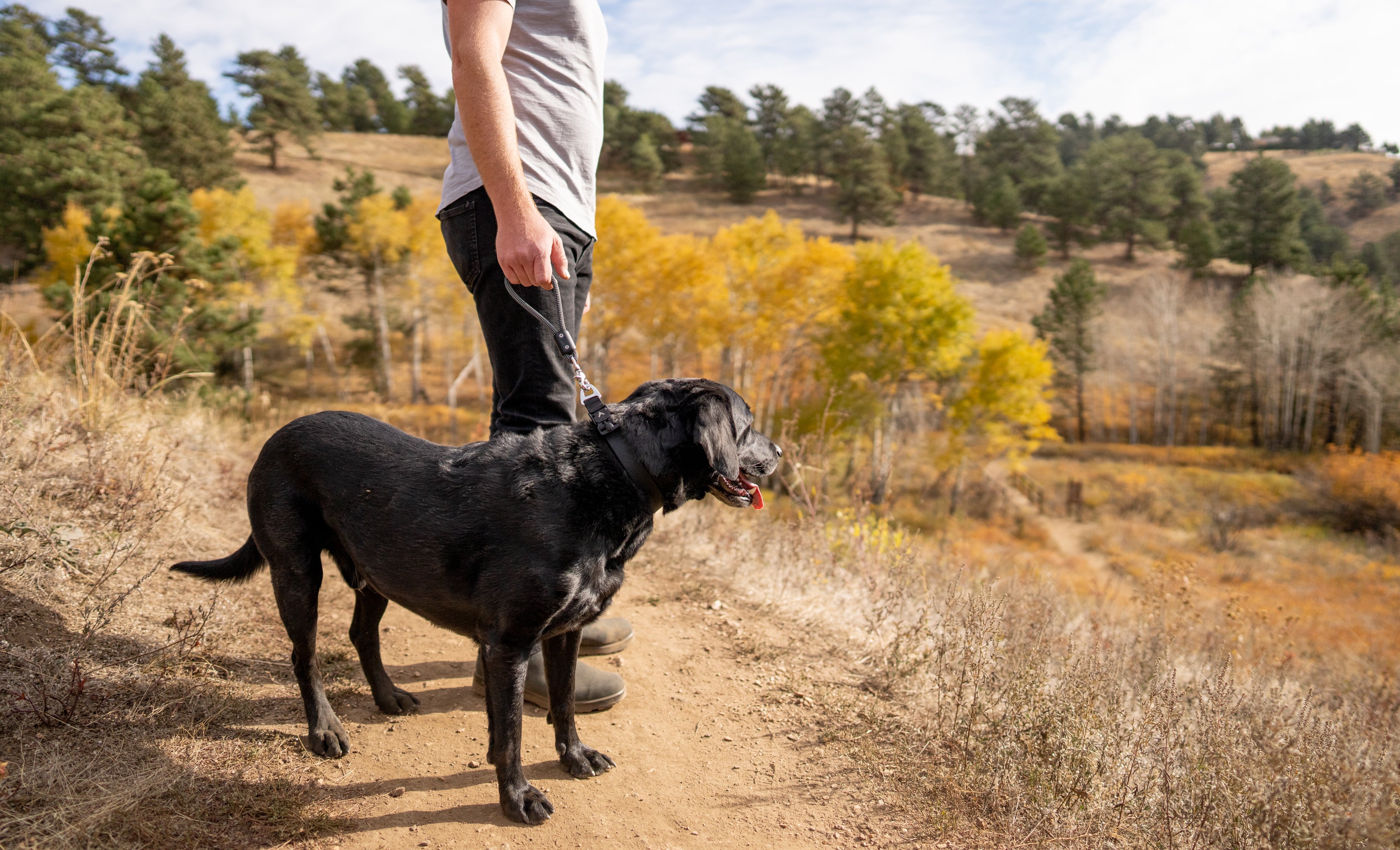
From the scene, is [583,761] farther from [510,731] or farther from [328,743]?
[328,743]

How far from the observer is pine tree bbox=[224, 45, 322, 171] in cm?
6481

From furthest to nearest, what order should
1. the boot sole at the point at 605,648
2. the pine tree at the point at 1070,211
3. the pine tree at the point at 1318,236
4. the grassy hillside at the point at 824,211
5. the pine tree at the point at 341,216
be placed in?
the pine tree at the point at 1070,211
the grassy hillside at the point at 824,211
the pine tree at the point at 1318,236
the pine tree at the point at 341,216
the boot sole at the point at 605,648

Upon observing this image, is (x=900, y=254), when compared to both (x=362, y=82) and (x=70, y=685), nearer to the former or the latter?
(x=70, y=685)

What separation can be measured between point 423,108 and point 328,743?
108508 mm

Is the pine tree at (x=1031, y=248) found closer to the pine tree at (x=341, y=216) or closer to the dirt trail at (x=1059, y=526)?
the dirt trail at (x=1059, y=526)

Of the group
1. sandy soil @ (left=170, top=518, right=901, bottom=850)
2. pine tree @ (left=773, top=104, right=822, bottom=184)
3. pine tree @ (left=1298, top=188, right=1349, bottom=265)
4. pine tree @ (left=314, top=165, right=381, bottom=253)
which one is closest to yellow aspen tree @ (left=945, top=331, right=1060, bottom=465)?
sandy soil @ (left=170, top=518, right=901, bottom=850)

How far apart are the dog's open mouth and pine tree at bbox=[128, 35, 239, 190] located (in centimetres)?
5867

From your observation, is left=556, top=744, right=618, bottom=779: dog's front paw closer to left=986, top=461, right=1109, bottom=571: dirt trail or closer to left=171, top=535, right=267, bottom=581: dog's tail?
left=171, top=535, right=267, bottom=581: dog's tail

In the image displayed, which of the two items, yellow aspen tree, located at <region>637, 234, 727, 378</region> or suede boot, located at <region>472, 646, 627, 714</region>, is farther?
yellow aspen tree, located at <region>637, 234, 727, 378</region>

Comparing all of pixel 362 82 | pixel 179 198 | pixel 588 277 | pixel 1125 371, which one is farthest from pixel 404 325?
pixel 362 82

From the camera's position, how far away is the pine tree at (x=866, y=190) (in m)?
75.0

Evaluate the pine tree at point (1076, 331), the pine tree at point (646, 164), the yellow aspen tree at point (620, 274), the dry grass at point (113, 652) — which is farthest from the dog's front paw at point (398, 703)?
the pine tree at point (646, 164)

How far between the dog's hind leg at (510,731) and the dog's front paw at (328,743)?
67cm

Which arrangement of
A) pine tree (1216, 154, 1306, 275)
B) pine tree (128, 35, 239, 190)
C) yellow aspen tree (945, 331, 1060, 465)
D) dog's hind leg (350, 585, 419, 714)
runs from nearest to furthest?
dog's hind leg (350, 585, 419, 714) < yellow aspen tree (945, 331, 1060, 465) < pine tree (128, 35, 239, 190) < pine tree (1216, 154, 1306, 275)
